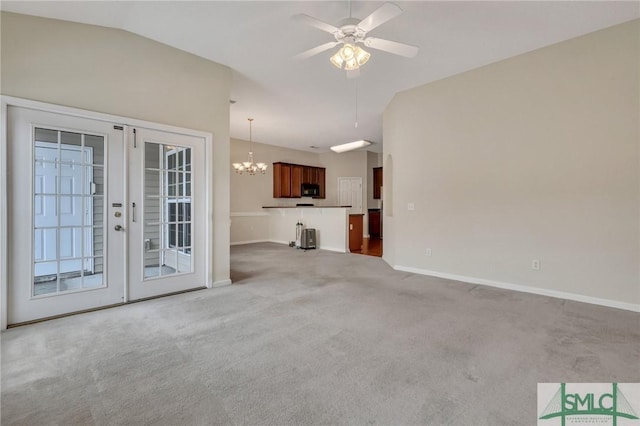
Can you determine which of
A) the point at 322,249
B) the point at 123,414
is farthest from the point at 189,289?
the point at 322,249

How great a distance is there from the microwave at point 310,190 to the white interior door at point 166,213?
559 centimetres

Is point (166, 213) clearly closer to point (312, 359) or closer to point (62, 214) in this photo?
point (62, 214)

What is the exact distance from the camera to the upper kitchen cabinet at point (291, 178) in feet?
28.8

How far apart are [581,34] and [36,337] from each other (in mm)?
6111

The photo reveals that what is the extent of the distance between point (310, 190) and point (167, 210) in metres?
6.07

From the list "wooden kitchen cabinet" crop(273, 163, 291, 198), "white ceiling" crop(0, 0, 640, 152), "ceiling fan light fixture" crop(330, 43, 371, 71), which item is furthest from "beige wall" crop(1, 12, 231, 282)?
"wooden kitchen cabinet" crop(273, 163, 291, 198)

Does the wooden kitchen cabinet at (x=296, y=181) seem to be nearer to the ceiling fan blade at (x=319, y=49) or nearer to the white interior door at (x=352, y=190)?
the white interior door at (x=352, y=190)

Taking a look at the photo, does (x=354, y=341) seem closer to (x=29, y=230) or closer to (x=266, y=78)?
(x=29, y=230)

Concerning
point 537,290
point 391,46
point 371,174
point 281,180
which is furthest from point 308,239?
point 391,46

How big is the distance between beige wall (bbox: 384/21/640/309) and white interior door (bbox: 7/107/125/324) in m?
4.08

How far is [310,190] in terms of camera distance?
9289 millimetres

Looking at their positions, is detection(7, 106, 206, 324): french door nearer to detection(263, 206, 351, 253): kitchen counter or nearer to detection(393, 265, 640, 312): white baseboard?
detection(393, 265, 640, 312): white baseboard

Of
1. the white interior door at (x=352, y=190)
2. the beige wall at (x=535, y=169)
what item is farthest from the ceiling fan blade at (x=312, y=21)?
the white interior door at (x=352, y=190)

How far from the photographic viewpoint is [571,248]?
3307mm
